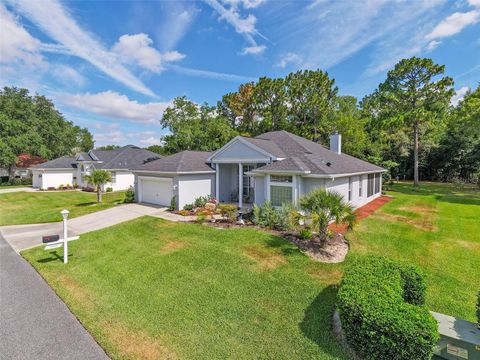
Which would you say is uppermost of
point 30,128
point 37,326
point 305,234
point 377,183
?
point 30,128

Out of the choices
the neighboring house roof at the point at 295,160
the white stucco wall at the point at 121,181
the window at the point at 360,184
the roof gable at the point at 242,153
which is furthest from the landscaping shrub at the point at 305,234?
the white stucco wall at the point at 121,181

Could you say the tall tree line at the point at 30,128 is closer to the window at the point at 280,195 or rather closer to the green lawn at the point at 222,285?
the green lawn at the point at 222,285

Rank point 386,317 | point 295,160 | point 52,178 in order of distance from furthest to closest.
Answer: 1. point 52,178
2. point 295,160
3. point 386,317

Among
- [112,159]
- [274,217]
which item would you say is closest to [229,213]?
[274,217]

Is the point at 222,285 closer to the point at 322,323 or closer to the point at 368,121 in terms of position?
the point at 322,323

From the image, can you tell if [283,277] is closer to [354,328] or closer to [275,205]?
[354,328]

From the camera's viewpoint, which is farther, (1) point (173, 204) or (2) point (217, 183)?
(2) point (217, 183)
